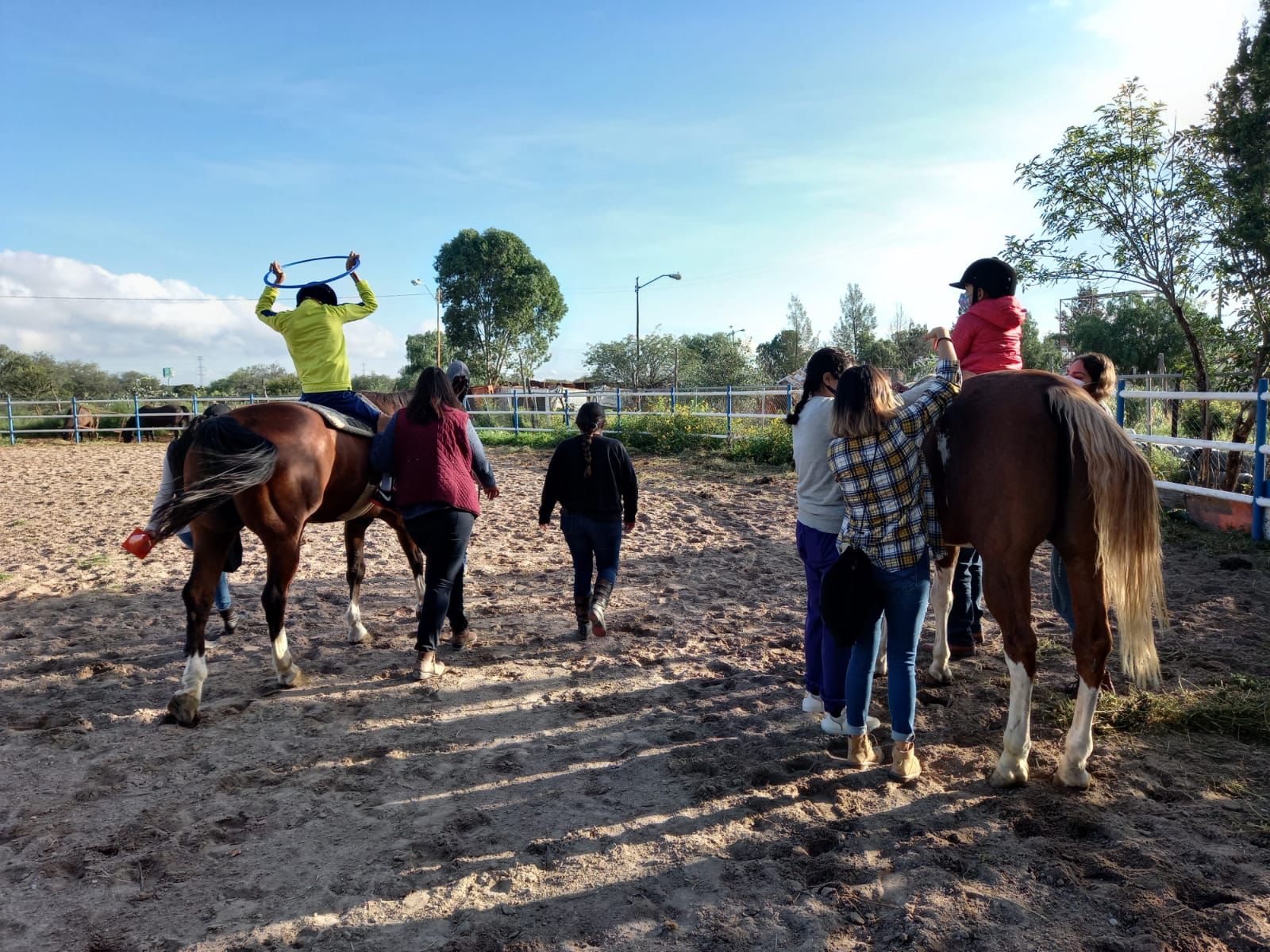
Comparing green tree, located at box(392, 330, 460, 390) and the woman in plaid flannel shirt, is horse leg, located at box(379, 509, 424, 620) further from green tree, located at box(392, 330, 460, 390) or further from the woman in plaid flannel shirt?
green tree, located at box(392, 330, 460, 390)

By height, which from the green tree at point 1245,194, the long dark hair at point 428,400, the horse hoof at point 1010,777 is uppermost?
the green tree at point 1245,194

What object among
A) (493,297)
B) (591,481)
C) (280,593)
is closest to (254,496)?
(280,593)

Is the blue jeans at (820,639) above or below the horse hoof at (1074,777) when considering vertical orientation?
above

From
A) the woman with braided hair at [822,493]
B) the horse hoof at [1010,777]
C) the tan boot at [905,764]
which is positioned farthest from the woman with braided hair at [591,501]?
the horse hoof at [1010,777]

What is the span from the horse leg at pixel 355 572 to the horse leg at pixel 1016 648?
4061 millimetres

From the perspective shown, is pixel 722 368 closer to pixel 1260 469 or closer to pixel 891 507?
pixel 1260 469

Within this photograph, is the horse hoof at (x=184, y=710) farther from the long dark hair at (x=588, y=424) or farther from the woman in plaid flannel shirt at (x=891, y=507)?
the woman in plaid flannel shirt at (x=891, y=507)

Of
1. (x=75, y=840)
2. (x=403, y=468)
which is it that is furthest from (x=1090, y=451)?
(x=75, y=840)

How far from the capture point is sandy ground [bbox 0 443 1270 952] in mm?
2359

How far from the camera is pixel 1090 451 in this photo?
10.00 feet

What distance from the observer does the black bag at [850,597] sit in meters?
3.11

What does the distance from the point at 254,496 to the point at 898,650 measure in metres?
3.44

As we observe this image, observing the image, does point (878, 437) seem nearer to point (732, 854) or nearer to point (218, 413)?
point (732, 854)

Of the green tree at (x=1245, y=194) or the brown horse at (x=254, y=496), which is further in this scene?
the green tree at (x=1245, y=194)
